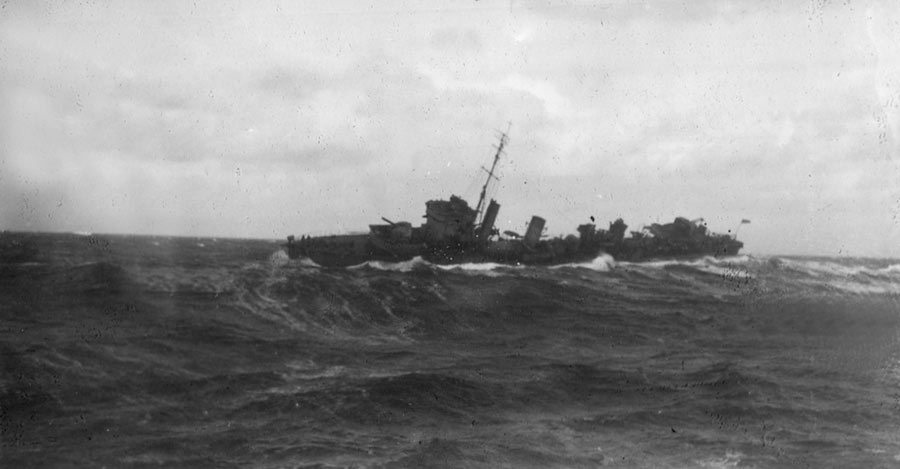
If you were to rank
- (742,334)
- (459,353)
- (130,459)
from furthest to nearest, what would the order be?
1. (742,334)
2. (459,353)
3. (130,459)

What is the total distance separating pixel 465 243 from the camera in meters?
45.9

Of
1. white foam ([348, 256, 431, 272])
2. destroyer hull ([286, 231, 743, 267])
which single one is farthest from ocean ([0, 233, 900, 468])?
destroyer hull ([286, 231, 743, 267])

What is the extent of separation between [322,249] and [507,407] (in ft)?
106

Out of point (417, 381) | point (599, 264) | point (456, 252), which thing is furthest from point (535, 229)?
point (417, 381)

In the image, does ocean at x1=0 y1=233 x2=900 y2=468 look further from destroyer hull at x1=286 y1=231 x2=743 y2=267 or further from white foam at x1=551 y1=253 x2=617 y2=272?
white foam at x1=551 y1=253 x2=617 y2=272

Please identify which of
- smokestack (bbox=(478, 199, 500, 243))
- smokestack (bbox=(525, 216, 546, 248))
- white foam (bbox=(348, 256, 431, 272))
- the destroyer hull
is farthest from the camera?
smokestack (bbox=(525, 216, 546, 248))

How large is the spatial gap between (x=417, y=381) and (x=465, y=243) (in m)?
31.9

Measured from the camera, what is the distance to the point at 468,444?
1078 centimetres

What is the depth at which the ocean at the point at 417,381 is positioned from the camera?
1049 cm

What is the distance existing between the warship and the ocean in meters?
16.4

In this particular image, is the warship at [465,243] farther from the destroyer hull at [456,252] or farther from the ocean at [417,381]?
the ocean at [417,381]

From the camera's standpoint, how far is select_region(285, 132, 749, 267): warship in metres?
44.1

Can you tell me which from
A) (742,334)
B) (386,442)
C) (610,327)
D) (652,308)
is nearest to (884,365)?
(742,334)

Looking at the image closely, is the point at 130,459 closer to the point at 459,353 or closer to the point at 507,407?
the point at 507,407
